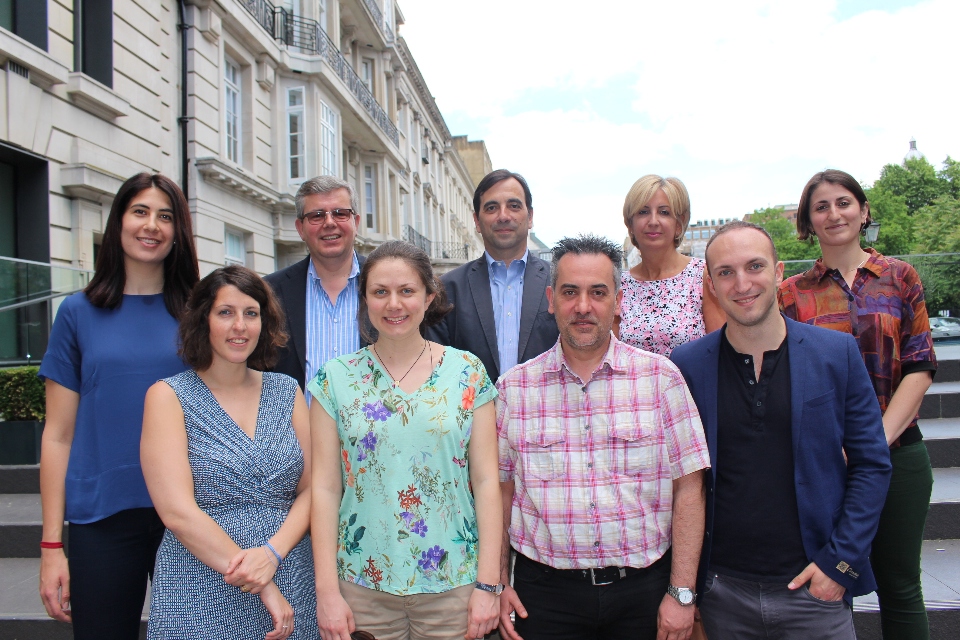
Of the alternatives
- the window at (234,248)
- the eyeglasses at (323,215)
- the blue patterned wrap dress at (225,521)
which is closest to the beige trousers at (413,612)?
the blue patterned wrap dress at (225,521)

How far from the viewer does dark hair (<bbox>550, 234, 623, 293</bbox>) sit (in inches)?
97.0

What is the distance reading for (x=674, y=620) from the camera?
2.28 m

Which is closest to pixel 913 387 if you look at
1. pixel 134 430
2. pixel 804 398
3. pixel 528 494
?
pixel 804 398

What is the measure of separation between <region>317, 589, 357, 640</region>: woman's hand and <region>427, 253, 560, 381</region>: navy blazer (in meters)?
1.40

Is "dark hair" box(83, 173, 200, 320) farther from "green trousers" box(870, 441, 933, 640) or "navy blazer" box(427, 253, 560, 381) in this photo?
"green trousers" box(870, 441, 933, 640)

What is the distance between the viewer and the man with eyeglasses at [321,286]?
3344mm

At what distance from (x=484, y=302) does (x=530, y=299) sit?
10.1 inches

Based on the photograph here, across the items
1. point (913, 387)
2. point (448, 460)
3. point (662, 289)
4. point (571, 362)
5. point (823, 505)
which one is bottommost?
point (823, 505)

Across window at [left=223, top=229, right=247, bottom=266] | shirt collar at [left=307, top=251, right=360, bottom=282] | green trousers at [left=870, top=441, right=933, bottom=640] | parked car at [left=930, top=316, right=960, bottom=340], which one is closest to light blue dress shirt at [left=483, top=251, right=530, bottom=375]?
shirt collar at [left=307, top=251, right=360, bottom=282]

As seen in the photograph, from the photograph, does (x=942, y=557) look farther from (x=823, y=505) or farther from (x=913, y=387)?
(x=823, y=505)

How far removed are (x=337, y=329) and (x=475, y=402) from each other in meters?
1.33

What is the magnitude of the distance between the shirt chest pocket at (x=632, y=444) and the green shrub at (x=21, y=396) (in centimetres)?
600

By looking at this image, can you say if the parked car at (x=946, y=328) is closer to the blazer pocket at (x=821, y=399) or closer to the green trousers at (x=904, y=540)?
the green trousers at (x=904, y=540)

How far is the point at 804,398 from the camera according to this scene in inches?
91.3
